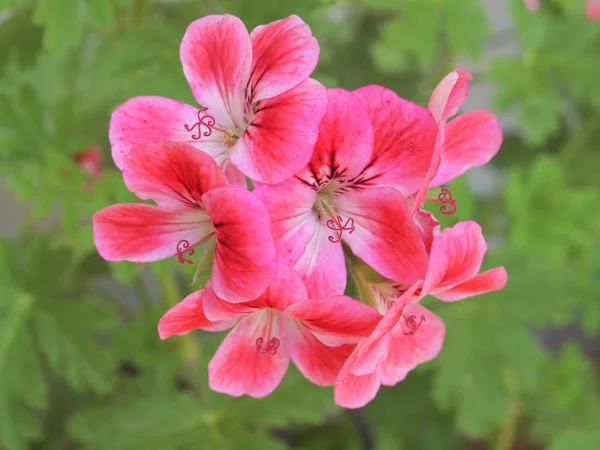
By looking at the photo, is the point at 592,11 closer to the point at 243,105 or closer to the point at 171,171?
the point at 243,105

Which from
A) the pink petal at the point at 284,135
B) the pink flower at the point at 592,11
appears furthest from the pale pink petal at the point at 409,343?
the pink flower at the point at 592,11

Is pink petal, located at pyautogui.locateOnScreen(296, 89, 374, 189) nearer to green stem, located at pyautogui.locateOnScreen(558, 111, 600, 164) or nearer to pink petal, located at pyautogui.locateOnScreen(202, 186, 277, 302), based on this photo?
pink petal, located at pyautogui.locateOnScreen(202, 186, 277, 302)

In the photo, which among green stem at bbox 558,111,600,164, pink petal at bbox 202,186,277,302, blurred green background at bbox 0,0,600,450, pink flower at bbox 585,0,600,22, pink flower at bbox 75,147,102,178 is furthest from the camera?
green stem at bbox 558,111,600,164

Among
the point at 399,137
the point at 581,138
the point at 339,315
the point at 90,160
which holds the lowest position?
the point at 581,138

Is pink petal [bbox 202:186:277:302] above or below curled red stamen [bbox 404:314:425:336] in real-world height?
above

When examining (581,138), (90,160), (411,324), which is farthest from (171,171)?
(581,138)

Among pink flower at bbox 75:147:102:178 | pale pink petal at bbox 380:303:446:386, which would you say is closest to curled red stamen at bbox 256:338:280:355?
pale pink petal at bbox 380:303:446:386

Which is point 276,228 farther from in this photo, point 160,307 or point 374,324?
point 160,307
